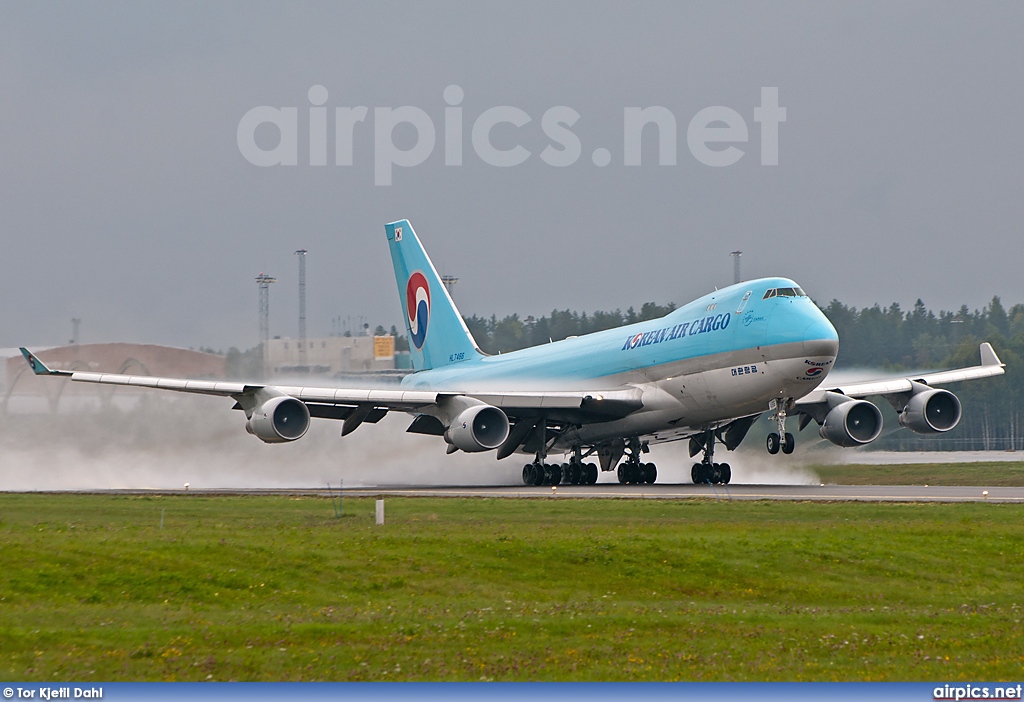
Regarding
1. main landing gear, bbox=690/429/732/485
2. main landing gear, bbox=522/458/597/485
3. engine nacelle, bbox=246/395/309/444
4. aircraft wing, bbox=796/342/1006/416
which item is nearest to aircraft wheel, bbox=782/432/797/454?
aircraft wing, bbox=796/342/1006/416

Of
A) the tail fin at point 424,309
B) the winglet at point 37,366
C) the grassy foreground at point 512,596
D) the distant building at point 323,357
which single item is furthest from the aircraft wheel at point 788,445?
the winglet at point 37,366

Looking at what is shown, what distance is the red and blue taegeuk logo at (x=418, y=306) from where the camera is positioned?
53719mm

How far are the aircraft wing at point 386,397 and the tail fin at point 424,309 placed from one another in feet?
32.2

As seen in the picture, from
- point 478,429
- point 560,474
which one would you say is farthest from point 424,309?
point 478,429

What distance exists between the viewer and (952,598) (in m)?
18.7

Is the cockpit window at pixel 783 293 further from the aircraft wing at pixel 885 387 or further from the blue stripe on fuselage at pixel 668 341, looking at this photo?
the aircraft wing at pixel 885 387

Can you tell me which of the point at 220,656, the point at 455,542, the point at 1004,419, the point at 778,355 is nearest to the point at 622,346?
the point at 778,355

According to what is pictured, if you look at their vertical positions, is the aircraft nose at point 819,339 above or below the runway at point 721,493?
above

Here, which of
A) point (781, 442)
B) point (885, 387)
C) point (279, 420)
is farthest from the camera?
point (885, 387)

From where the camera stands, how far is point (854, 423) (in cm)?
3938

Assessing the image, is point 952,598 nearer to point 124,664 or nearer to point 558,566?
point 558,566

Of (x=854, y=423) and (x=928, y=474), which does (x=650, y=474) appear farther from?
(x=928, y=474)

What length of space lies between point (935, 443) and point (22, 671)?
7734 centimetres

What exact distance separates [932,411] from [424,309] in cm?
2227
